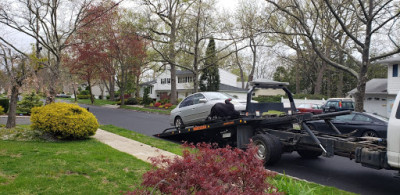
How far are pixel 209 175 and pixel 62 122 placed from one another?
815cm

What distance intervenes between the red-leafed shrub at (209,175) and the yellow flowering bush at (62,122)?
24.7 feet

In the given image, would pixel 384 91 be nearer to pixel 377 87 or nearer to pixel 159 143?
pixel 377 87

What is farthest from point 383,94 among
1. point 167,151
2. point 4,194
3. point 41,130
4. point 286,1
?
point 4,194

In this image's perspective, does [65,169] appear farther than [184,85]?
No

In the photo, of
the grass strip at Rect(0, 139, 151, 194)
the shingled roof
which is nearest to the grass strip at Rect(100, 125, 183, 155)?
the grass strip at Rect(0, 139, 151, 194)

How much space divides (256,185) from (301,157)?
278 inches

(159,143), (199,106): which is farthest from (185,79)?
(159,143)

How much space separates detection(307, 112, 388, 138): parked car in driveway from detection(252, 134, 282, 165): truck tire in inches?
195

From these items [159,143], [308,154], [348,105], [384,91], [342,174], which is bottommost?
[342,174]

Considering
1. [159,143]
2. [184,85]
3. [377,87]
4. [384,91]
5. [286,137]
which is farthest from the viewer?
[184,85]

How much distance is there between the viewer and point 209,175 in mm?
2963

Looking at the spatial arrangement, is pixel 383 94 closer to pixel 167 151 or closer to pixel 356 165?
pixel 356 165

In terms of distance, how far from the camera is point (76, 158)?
7.27 meters

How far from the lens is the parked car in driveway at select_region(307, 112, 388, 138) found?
12.6 meters
